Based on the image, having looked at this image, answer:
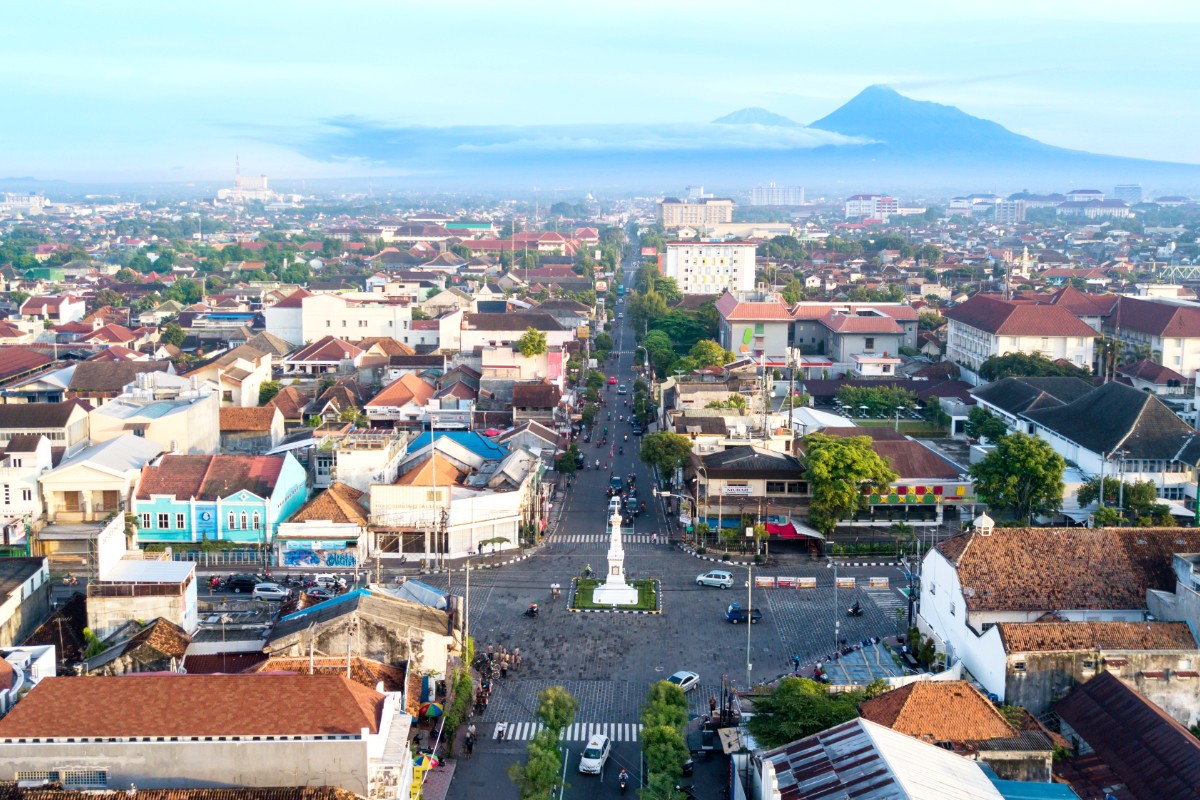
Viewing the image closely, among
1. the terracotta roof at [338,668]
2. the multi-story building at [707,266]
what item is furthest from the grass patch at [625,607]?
the multi-story building at [707,266]

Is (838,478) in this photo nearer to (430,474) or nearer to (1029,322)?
(430,474)

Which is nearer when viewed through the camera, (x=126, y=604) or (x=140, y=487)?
(x=126, y=604)

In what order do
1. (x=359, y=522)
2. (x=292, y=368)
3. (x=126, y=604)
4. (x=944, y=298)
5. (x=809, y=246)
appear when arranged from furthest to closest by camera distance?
(x=809, y=246) < (x=944, y=298) < (x=292, y=368) < (x=359, y=522) < (x=126, y=604)

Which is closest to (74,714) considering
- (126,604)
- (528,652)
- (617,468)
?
(126,604)

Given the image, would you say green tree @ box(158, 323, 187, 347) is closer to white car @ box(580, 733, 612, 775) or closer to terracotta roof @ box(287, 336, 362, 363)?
terracotta roof @ box(287, 336, 362, 363)

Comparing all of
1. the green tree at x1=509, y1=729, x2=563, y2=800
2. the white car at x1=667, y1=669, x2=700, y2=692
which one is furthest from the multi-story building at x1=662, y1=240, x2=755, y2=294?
the green tree at x1=509, y1=729, x2=563, y2=800

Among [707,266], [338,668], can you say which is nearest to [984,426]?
A: [338,668]

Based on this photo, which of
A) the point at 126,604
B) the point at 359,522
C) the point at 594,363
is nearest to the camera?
the point at 126,604

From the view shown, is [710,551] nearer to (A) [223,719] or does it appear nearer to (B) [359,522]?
(B) [359,522]
